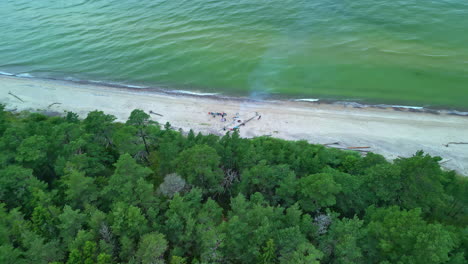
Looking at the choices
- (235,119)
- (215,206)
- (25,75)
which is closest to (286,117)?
(235,119)

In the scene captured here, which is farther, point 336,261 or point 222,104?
point 222,104

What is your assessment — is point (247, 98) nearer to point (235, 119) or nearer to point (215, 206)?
point (235, 119)

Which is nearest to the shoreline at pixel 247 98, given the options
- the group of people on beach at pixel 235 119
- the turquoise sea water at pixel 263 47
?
the turquoise sea water at pixel 263 47

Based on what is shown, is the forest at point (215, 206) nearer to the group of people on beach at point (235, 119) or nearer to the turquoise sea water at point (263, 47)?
the group of people on beach at point (235, 119)

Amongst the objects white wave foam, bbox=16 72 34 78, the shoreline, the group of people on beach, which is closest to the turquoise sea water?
white wave foam, bbox=16 72 34 78

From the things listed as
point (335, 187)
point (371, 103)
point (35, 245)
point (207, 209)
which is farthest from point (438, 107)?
point (35, 245)

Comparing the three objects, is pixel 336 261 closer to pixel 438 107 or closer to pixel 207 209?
pixel 207 209
